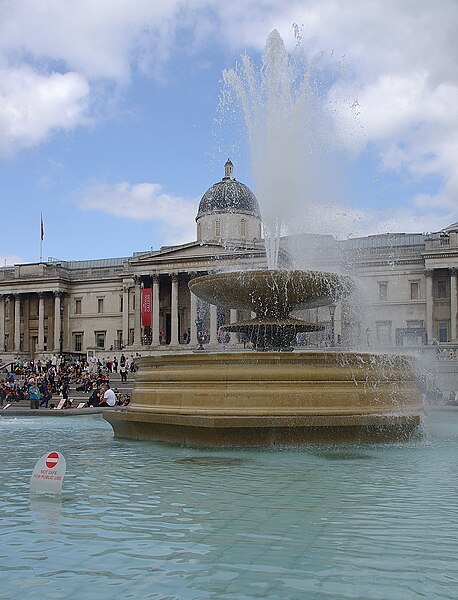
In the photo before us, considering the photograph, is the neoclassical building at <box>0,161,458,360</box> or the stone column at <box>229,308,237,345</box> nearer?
the neoclassical building at <box>0,161,458,360</box>

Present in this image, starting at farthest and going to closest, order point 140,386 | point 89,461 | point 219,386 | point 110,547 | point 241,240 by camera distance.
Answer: point 241,240
point 140,386
point 219,386
point 89,461
point 110,547

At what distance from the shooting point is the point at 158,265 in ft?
202

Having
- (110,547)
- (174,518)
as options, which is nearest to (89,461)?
(174,518)

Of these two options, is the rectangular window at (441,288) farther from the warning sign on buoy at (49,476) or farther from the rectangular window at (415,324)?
the warning sign on buoy at (49,476)

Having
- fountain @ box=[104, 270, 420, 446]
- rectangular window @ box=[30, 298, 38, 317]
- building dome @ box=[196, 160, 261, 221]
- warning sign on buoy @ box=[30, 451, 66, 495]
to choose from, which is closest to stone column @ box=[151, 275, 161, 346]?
building dome @ box=[196, 160, 261, 221]

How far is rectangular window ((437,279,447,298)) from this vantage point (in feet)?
190

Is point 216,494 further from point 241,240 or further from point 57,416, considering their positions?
point 241,240

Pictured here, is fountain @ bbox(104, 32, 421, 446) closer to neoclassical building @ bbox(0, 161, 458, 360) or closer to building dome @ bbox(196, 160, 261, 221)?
neoclassical building @ bbox(0, 161, 458, 360)

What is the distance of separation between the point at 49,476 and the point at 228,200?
58762mm

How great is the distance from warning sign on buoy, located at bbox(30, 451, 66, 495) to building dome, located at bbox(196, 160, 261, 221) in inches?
2248

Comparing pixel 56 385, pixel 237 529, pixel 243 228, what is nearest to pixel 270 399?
pixel 237 529

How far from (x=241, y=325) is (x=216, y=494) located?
6.46 m

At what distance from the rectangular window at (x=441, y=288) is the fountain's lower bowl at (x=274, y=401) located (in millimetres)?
49356

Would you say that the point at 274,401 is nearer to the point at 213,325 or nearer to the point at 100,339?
the point at 213,325
